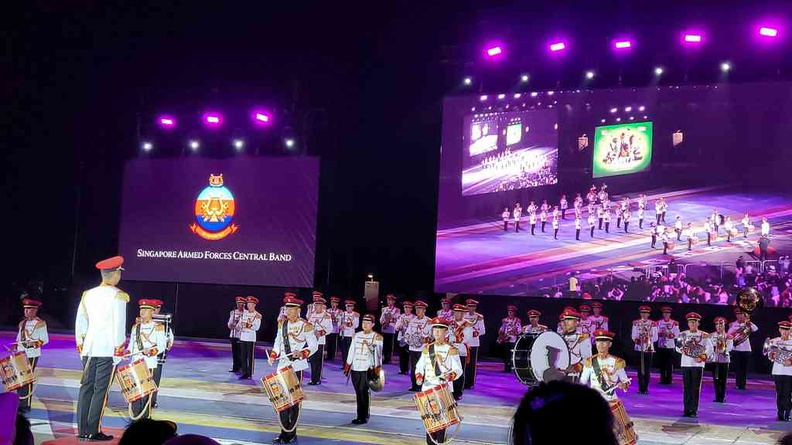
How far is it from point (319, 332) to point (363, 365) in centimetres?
517

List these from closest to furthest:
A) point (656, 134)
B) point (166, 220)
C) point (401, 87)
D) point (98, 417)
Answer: point (98, 417) < point (656, 134) < point (401, 87) < point (166, 220)

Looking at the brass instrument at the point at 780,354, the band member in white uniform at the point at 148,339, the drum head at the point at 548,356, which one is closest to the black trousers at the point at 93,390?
the band member in white uniform at the point at 148,339

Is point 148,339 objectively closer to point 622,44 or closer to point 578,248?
point 578,248

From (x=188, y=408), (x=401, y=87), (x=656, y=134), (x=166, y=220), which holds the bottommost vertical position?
(x=188, y=408)

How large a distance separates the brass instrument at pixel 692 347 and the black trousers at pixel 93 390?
9.44m

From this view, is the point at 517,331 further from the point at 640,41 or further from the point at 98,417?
the point at 98,417

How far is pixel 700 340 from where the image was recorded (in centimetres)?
1391

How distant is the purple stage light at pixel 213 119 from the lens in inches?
939

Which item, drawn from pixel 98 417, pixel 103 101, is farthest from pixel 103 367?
pixel 103 101

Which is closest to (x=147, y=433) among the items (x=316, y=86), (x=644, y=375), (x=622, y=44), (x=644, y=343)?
(x=644, y=375)

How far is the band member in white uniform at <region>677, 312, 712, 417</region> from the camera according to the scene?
1360 cm

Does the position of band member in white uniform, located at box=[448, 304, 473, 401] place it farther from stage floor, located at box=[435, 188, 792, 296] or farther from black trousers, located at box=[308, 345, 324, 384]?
black trousers, located at box=[308, 345, 324, 384]

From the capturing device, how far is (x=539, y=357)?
11828 mm

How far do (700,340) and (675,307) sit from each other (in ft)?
19.6
